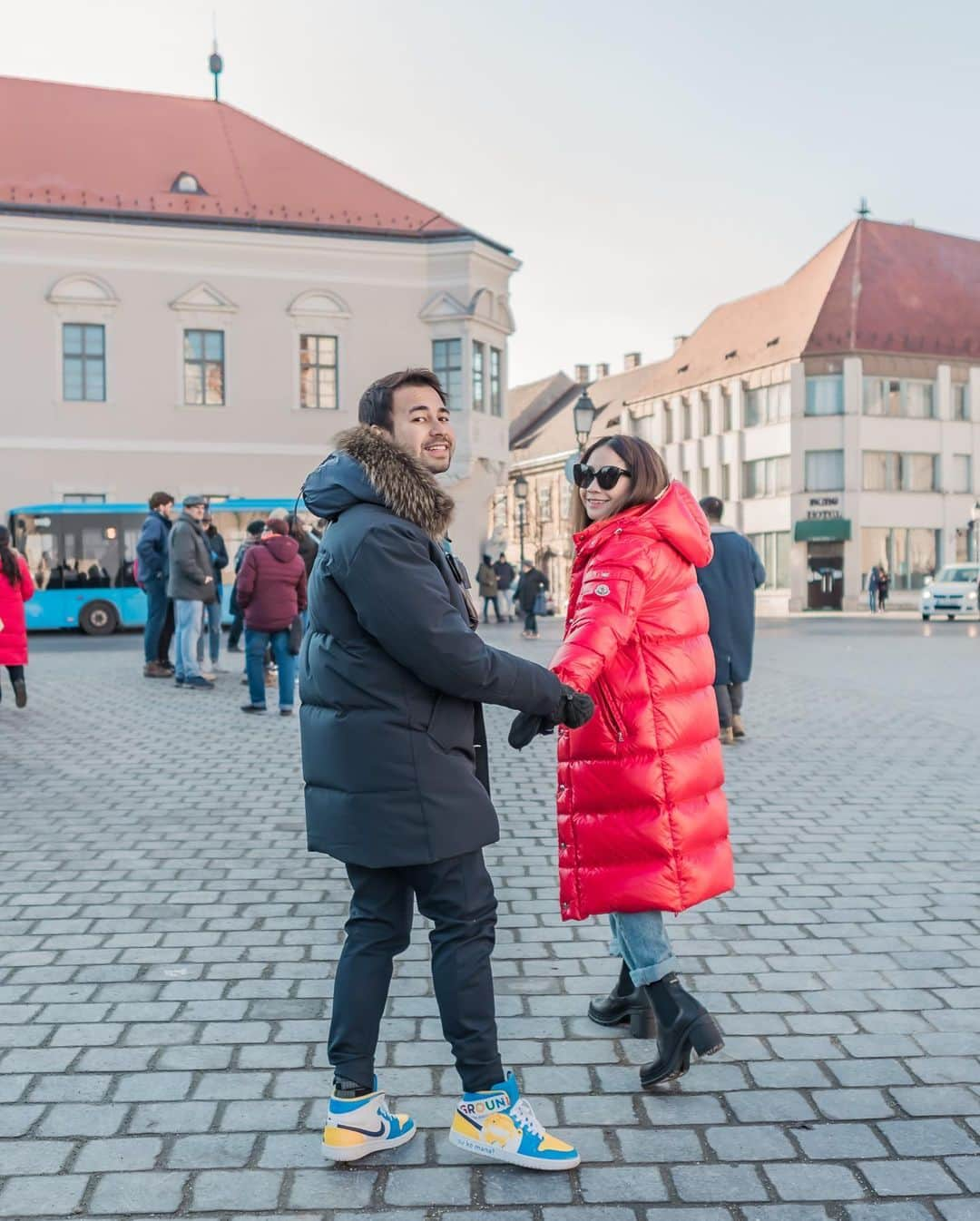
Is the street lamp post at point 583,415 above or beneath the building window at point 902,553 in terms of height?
above

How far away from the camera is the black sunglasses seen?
12.7ft

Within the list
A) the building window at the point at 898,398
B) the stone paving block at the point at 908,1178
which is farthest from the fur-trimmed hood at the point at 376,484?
the building window at the point at 898,398

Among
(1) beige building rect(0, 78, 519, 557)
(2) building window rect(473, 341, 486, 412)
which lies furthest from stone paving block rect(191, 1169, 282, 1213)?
(2) building window rect(473, 341, 486, 412)

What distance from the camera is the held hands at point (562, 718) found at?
334 cm

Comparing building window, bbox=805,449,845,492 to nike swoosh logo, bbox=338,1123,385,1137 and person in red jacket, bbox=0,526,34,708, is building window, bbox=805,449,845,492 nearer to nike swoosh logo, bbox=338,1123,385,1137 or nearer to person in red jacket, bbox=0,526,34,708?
person in red jacket, bbox=0,526,34,708

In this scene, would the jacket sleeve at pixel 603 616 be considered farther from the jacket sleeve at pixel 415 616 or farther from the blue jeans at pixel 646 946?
the blue jeans at pixel 646 946

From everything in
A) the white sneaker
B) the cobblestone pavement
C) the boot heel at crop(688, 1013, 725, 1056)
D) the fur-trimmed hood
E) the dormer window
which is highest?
the dormer window

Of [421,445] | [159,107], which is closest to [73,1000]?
[421,445]

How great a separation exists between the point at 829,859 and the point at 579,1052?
2882 millimetres

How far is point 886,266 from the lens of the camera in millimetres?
57906

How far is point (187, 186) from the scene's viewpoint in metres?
36.1

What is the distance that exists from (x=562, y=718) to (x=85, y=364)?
3356 cm

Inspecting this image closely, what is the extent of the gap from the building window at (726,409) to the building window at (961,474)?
9861mm

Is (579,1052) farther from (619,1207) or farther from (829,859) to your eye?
(829,859)
